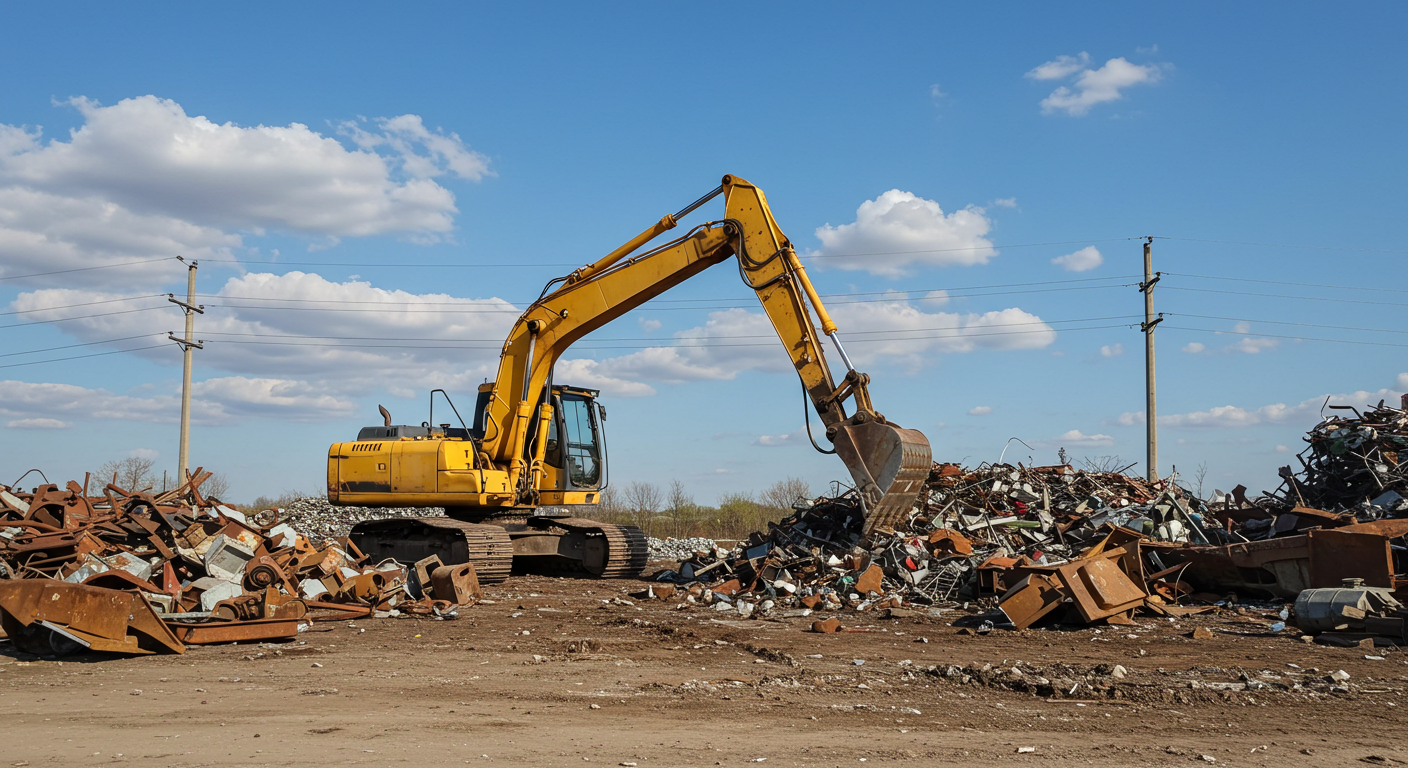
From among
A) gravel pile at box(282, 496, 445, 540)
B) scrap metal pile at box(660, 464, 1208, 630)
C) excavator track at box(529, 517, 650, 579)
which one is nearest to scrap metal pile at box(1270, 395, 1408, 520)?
scrap metal pile at box(660, 464, 1208, 630)

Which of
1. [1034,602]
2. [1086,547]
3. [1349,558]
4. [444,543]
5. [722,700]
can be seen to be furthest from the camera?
[444,543]

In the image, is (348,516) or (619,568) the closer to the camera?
(619,568)

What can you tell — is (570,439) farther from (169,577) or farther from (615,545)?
(169,577)

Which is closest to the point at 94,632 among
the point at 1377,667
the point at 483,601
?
the point at 483,601

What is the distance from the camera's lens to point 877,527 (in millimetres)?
12031

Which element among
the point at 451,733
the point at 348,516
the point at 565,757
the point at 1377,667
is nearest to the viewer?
the point at 565,757

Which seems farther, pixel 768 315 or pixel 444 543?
pixel 444 543

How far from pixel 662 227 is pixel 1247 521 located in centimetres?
826

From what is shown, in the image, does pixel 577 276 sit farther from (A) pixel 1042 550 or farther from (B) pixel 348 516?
(B) pixel 348 516

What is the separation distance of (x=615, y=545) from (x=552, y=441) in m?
1.83

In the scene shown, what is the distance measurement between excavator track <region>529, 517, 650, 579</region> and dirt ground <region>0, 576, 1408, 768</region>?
18.1 feet

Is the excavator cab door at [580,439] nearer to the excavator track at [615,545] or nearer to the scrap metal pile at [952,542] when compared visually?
the excavator track at [615,545]

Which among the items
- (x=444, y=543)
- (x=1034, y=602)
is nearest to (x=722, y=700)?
(x=1034, y=602)

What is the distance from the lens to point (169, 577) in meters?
9.78
